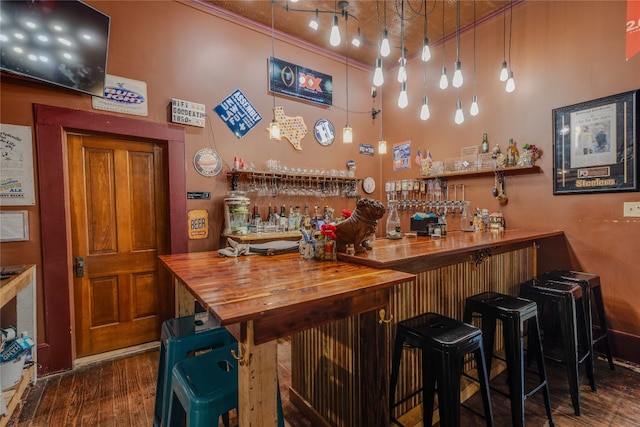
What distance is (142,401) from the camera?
210 cm

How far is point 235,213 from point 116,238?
111cm

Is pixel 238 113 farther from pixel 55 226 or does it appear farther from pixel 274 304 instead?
pixel 274 304

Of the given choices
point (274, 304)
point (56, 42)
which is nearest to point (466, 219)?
point (274, 304)

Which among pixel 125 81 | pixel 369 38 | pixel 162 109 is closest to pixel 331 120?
pixel 369 38

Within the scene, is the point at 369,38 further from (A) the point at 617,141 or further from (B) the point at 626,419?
(B) the point at 626,419

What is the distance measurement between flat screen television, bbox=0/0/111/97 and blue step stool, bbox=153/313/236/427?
2240 mm

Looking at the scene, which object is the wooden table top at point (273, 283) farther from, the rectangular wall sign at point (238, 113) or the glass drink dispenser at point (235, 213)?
the rectangular wall sign at point (238, 113)

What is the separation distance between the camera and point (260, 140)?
3.65 metres

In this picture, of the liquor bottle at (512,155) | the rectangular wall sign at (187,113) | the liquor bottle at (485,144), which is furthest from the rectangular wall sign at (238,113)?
the liquor bottle at (512,155)

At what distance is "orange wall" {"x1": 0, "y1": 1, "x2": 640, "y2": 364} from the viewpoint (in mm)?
2529

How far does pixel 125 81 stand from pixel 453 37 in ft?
12.2

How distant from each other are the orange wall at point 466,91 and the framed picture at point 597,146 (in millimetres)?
82

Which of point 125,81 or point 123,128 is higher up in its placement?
point 125,81

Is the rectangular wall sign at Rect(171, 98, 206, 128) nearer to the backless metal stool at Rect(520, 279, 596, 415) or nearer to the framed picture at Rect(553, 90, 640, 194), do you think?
the backless metal stool at Rect(520, 279, 596, 415)
